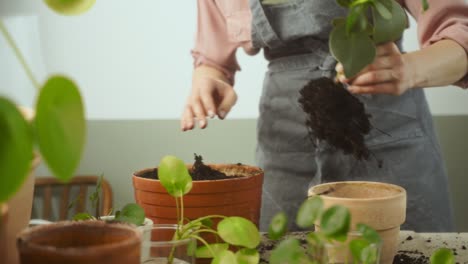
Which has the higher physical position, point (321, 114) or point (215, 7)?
point (215, 7)

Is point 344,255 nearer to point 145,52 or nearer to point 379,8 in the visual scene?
point 379,8

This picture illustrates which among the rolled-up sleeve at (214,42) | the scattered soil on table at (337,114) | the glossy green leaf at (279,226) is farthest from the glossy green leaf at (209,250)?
the rolled-up sleeve at (214,42)

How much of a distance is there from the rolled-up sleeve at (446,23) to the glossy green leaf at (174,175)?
57 cm

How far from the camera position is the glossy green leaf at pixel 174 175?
18.5 inches

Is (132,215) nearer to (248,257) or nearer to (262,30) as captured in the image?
(248,257)

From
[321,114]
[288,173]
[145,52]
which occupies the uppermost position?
[145,52]

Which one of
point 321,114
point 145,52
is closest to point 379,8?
point 321,114

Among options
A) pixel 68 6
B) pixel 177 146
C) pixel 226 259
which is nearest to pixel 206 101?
pixel 226 259

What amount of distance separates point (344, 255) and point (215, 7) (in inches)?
30.8

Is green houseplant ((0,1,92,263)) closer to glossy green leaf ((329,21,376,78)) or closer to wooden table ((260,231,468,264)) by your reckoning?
glossy green leaf ((329,21,376,78))

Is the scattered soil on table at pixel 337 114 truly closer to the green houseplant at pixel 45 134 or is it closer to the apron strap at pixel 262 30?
the apron strap at pixel 262 30

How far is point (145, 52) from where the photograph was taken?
5.54 feet

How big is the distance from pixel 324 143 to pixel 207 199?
0.49 metres

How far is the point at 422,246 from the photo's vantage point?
0.59 meters
